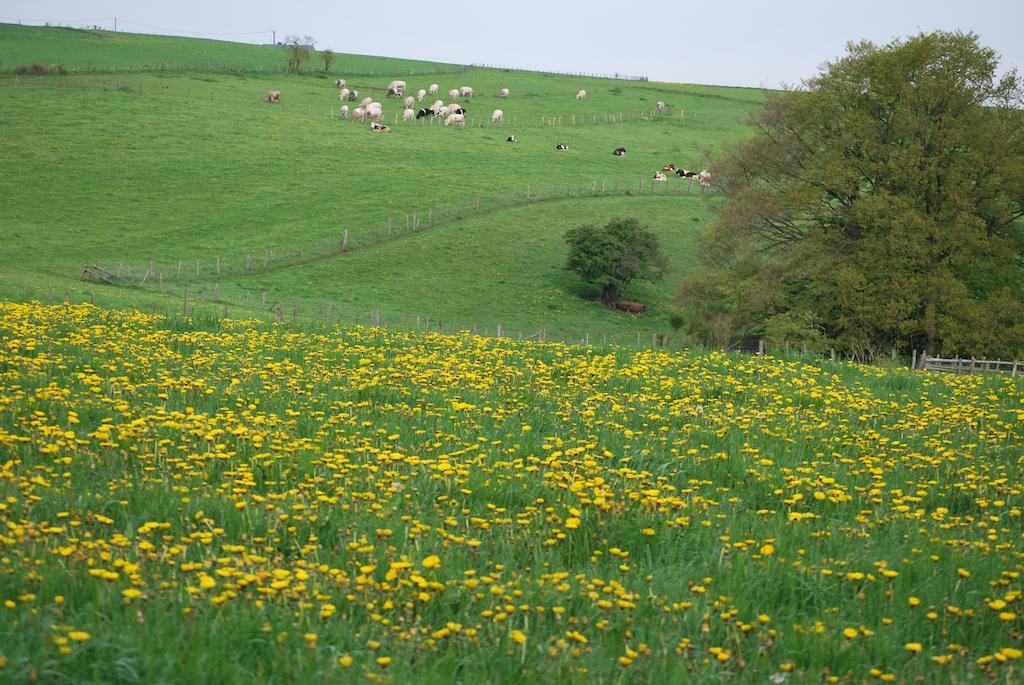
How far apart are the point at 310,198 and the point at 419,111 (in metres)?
35.4

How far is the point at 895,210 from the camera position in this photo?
3675 cm

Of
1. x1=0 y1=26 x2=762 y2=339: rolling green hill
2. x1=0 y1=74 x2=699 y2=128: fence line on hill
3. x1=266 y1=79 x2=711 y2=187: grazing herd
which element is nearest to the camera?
x1=0 y1=26 x2=762 y2=339: rolling green hill

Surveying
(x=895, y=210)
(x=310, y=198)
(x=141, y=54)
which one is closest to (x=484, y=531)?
(x=895, y=210)

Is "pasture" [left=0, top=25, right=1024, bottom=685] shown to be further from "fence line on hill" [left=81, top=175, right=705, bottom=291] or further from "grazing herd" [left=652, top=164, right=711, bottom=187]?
"grazing herd" [left=652, top=164, right=711, bottom=187]

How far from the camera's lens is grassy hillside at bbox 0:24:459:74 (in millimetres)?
102438

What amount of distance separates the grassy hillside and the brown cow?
7087cm

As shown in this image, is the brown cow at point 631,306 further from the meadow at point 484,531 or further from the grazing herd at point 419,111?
the meadow at point 484,531

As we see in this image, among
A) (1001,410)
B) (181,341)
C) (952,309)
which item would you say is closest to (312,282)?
(952,309)

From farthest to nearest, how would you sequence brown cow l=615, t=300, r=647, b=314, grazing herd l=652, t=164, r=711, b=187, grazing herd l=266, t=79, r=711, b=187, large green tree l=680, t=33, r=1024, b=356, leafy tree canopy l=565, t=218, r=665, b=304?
grazing herd l=266, t=79, r=711, b=187 < grazing herd l=652, t=164, r=711, b=187 < leafy tree canopy l=565, t=218, r=665, b=304 < brown cow l=615, t=300, r=647, b=314 < large green tree l=680, t=33, r=1024, b=356

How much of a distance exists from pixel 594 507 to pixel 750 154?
3923 cm

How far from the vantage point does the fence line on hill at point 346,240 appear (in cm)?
4881

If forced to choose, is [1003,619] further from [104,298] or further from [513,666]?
[104,298]

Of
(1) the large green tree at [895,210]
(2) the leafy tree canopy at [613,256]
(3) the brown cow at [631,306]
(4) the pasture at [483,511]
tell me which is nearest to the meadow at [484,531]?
(4) the pasture at [483,511]

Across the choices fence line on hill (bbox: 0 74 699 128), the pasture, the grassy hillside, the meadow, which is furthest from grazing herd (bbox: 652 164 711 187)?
the meadow
